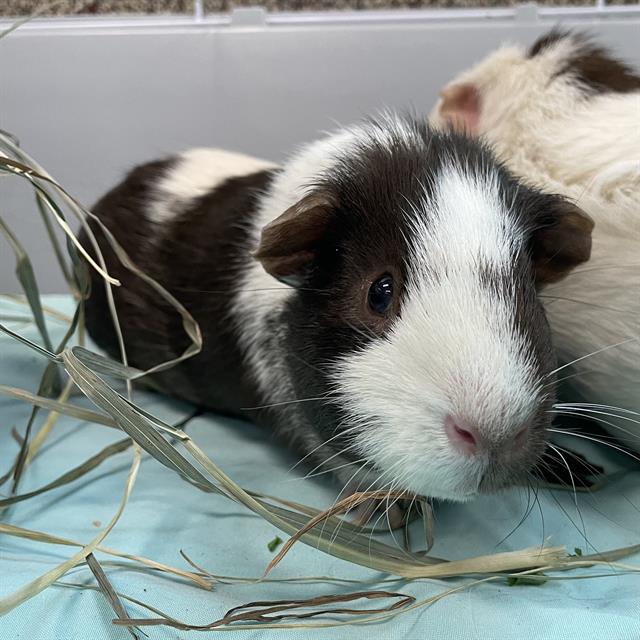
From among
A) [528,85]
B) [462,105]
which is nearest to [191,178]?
[462,105]

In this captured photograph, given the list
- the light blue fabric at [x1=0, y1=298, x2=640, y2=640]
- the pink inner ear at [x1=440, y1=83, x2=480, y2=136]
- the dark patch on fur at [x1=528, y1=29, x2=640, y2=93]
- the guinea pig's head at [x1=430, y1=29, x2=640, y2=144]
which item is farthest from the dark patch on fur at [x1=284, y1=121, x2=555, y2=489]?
the pink inner ear at [x1=440, y1=83, x2=480, y2=136]

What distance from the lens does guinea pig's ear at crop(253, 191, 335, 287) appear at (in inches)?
47.6

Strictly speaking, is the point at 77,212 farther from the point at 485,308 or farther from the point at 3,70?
the point at 3,70

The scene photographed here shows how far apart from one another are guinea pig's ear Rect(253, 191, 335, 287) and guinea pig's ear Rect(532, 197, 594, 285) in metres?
0.39

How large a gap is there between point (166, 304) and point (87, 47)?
108 cm

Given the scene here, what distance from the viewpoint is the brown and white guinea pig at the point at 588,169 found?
1391 mm

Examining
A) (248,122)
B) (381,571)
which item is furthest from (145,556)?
(248,122)

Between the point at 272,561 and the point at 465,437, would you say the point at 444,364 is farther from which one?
the point at 272,561

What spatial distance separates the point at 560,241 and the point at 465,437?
19.2 inches

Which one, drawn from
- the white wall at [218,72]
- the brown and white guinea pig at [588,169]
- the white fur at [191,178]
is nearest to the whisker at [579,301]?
the brown and white guinea pig at [588,169]

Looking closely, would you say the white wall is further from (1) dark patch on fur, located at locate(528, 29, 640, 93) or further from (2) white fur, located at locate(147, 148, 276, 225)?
(1) dark patch on fur, located at locate(528, 29, 640, 93)

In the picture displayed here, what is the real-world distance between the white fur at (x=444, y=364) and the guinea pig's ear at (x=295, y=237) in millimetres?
148

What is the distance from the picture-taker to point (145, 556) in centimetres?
130

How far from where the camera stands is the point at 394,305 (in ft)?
3.80
